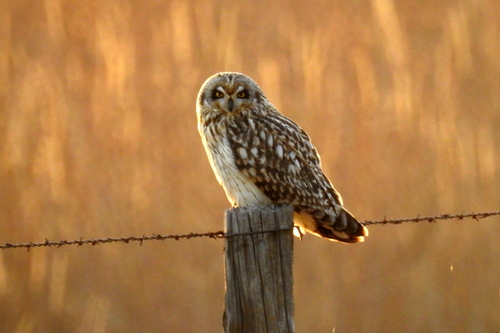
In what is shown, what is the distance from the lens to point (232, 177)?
3080 mm

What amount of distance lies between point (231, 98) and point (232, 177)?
1.07ft

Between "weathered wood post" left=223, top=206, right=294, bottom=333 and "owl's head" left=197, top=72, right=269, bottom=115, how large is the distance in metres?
0.99

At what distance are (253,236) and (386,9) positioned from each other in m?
3.65

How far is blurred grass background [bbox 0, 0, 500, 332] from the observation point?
4.87 m

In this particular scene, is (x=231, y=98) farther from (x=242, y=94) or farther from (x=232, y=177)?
(x=232, y=177)

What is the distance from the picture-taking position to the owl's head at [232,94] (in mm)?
3143

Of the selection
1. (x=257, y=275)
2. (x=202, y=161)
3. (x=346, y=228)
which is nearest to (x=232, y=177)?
(x=346, y=228)

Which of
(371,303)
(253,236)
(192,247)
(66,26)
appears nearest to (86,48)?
(66,26)

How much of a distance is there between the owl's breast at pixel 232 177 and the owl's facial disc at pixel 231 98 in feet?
0.40

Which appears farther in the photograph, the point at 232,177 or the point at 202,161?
the point at 202,161

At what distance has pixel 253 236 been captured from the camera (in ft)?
7.27

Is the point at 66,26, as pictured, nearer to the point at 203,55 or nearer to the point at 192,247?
the point at 203,55

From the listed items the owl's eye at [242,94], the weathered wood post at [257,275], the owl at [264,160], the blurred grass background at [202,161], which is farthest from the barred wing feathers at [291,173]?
Result: the blurred grass background at [202,161]

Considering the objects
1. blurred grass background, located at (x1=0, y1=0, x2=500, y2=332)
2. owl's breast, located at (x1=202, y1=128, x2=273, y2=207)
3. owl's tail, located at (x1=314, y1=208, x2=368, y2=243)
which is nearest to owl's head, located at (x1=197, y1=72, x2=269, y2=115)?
owl's breast, located at (x1=202, y1=128, x2=273, y2=207)
